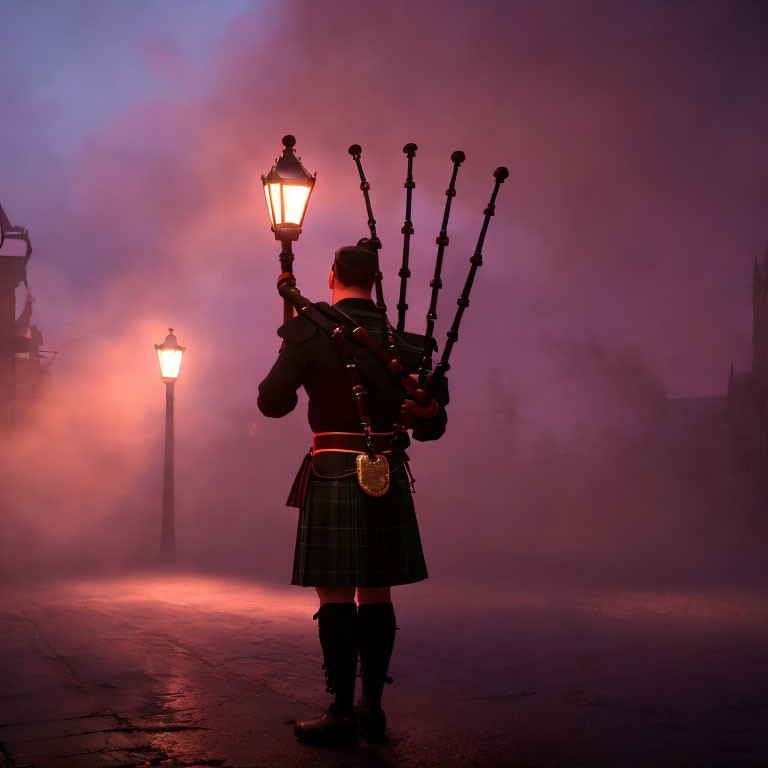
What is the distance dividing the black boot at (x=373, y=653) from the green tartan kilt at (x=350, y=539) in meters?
0.16

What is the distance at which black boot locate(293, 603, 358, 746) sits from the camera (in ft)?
12.2

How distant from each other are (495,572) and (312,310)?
12.0 m

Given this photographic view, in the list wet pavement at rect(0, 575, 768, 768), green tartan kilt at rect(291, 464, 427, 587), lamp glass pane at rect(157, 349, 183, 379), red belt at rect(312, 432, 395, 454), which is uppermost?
lamp glass pane at rect(157, 349, 183, 379)

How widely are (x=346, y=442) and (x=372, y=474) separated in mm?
202

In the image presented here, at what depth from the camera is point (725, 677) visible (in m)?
5.46

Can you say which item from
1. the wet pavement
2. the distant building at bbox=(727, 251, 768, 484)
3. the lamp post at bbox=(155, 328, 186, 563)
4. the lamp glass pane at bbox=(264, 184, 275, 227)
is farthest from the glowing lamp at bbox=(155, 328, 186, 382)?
the distant building at bbox=(727, 251, 768, 484)

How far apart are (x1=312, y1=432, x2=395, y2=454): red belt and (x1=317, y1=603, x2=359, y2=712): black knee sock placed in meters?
0.71

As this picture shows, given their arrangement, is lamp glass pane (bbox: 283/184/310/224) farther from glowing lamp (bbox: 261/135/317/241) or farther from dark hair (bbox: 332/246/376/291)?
dark hair (bbox: 332/246/376/291)

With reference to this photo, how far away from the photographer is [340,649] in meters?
3.81

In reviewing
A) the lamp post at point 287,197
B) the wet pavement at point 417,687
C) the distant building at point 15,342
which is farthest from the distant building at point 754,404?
the lamp post at point 287,197

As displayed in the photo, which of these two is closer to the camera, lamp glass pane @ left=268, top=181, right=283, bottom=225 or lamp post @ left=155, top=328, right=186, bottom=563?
lamp glass pane @ left=268, top=181, right=283, bottom=225

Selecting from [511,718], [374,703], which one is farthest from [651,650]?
[374,703]

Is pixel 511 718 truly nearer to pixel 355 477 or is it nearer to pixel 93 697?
pixel 355 477

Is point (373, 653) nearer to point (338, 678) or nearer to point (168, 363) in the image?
point (338, 678)
